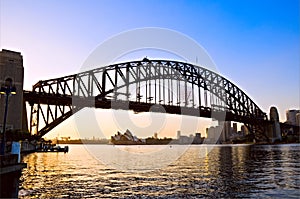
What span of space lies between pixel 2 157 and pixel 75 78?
180ft

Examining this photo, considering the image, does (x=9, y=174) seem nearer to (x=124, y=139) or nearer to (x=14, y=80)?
(x=14, y=80)

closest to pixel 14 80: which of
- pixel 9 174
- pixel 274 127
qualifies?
pixel 9 174

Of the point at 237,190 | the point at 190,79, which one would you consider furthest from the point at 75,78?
the point at 237,190

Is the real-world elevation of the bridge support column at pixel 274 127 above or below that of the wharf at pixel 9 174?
above

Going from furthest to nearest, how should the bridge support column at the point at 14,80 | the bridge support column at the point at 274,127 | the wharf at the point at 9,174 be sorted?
the bridge support column at the point at 274,127
the bridge support column at the point at 14,80
the wharf at the point at 9,174

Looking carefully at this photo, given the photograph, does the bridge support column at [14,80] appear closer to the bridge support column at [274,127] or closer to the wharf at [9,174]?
the wharf at [9,174]

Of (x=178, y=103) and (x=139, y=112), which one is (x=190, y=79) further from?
(x=139, y=112)

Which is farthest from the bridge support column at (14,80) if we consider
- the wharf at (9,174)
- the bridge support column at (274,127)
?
the bridge support column at (274,127)

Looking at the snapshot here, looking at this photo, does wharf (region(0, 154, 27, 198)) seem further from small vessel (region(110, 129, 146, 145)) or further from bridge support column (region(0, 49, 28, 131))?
small vessel (region(110, 129, 146, 145))

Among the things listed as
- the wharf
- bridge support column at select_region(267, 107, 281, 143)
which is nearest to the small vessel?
bridge support column at select_region(267, 107, 281, 143)

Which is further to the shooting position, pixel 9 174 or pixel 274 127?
pixel 274 127

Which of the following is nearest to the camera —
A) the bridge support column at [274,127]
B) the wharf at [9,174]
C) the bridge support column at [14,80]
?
the wharf at [9,174]

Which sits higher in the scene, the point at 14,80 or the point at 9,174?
the point at 14,80

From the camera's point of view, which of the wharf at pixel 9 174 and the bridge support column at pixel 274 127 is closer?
the wharf at pixel 9 174
